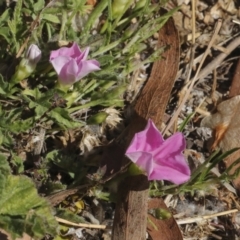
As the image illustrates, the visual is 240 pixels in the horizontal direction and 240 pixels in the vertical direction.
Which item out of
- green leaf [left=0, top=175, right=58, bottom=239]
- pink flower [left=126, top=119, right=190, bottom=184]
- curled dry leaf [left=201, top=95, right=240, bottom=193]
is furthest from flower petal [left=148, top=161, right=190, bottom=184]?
curled dry leaf [left=201, top=95, right=240, bottom=193]

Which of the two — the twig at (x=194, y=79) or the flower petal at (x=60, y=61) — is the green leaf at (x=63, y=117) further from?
the twig at (x=194, y=79)

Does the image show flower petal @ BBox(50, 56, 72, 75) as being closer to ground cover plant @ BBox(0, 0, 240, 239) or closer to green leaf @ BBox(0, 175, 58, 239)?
ground cover plant @ BBox(0, 0, 240, 239)

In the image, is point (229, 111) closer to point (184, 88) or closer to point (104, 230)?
point (184, 88)

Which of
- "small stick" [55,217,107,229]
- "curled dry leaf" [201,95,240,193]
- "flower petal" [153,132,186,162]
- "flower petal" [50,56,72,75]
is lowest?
"small stick" [55,217,107,229]

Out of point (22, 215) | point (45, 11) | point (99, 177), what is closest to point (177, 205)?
point (99, 177)

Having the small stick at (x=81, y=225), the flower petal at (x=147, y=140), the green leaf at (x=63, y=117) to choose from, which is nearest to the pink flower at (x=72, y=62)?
the green leaf at (x=63, y=117)

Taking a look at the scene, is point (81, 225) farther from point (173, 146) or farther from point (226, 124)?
point (226, 124)

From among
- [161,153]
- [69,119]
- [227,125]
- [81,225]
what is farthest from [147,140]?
[227,125]
